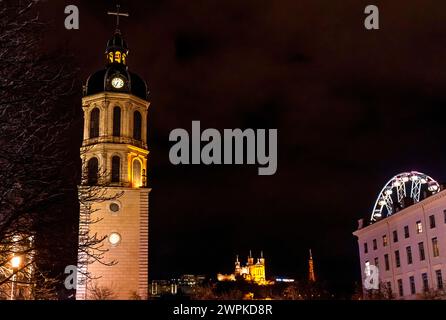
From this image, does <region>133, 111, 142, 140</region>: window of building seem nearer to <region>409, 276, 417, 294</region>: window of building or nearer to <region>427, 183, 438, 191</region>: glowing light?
<region>427, 183, 438, 191</region>: glowing light

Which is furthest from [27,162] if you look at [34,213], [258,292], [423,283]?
[258,292]

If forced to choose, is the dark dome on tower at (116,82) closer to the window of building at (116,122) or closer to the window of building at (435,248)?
the window of building at (116,122)

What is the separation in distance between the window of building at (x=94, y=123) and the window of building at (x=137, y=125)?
4.31 m

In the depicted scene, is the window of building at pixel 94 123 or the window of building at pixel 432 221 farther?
the window of building at pixel 94 123

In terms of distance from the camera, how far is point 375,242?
87688mm

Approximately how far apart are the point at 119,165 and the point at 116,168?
18.8 inches

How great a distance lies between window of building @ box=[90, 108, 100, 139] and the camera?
7569cm

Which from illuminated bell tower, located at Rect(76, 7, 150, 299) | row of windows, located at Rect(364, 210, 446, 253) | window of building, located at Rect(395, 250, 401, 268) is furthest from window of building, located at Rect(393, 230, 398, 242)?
illuminated bell tower, located at Rect(76, 7, 150, 299)

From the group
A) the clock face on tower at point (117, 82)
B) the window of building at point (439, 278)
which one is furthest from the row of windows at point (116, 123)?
the window of building at point (439, 278)

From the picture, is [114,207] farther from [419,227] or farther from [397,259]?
[397,259]

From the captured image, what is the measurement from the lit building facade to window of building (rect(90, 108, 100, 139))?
3791 centimetres

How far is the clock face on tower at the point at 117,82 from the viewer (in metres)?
77.3

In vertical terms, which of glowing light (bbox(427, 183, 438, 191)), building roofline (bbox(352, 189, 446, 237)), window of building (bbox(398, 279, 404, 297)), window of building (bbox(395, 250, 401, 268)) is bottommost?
window of building (bbox(398, 279, 404, 297))
